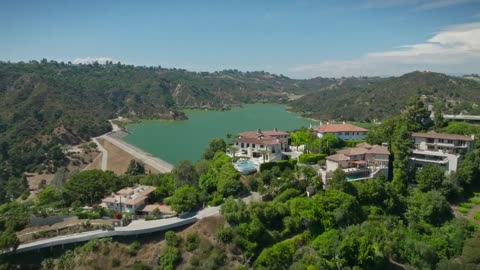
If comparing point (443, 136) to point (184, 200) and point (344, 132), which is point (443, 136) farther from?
point (184, 200)

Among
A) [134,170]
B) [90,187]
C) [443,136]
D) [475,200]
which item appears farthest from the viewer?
[134,170]

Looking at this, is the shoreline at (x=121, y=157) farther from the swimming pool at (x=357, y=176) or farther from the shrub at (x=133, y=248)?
the swimming pool at (x=357, y=176)

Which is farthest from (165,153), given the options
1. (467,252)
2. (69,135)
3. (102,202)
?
(467,252)

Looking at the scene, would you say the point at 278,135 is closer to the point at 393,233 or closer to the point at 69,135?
the point at 393,233

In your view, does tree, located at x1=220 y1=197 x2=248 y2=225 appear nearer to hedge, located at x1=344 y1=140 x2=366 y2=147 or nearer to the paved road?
the paved road

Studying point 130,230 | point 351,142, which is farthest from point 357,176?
point 130,230

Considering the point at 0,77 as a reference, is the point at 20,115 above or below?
below
